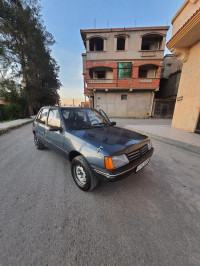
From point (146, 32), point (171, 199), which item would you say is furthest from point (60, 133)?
point (146, 32)

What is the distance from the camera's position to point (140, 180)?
2.36 metres

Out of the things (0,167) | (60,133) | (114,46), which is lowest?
(0,167)

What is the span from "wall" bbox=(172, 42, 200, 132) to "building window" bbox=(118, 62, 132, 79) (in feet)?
26.7

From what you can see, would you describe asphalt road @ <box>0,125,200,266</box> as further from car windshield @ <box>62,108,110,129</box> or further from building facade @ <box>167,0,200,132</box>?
building facade @ <box>167,0,200,132</box>

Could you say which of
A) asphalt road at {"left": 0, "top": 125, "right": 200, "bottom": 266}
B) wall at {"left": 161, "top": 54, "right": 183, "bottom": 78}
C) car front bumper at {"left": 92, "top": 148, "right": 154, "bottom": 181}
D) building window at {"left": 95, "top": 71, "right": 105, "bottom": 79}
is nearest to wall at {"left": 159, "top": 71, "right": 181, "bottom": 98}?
wall at {"left": 161, "top": 54, "right": 183, "bottom": 78}

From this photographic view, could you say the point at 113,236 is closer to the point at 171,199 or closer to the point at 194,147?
the point at 171,199

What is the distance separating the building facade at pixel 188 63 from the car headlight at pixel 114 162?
22.8ft

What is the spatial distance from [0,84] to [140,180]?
→ 56.2ft

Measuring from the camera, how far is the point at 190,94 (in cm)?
627

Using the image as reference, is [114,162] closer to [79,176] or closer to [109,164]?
[109,164]

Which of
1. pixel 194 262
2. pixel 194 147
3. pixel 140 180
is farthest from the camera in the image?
pixel 194 147

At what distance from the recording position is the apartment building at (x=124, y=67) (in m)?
13.0

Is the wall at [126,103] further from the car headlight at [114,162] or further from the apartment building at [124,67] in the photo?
the car headlight at [114,162]

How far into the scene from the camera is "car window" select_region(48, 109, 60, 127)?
257cm
